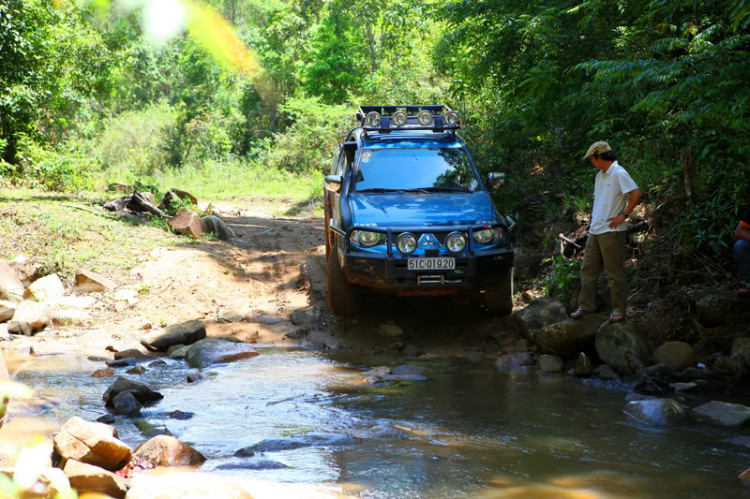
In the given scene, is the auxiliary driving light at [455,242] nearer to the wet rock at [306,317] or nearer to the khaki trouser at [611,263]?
the khaki trouser at [611,263]

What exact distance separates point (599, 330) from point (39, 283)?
266 inches

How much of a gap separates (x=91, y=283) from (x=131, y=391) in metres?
4.22

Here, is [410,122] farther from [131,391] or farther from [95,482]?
[95,482]

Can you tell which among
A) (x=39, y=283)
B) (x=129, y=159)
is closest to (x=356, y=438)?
(x=39, y=283)

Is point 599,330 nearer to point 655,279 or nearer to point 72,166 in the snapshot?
point 655,279

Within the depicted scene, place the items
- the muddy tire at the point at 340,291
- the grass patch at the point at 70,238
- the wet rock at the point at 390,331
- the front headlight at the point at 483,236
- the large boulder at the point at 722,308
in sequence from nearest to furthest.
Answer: the large boulder at the point at 722,308 → the front headlight at the point at 483,236 → the muddy tire at the point at 340,291 → the wet rock at the point at 390,331 → the grass patch at the point at 70,238

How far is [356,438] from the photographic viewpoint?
464 centimetres

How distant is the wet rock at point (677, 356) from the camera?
6.23 m

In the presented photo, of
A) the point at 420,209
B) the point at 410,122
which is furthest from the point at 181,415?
the point at 410,122

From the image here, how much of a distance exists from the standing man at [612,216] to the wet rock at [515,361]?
33.8 inches

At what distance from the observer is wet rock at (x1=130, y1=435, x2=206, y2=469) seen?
161 inches

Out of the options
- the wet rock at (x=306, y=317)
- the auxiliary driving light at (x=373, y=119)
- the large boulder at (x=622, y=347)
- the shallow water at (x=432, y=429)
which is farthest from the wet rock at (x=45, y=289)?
the large boulder at (x=622, y=347)

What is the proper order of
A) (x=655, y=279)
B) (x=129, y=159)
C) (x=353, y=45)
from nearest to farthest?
(x=655, y=279), (x=353, y=45), (x=129, y=159)

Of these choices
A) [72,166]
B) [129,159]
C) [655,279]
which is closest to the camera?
[655,279]
